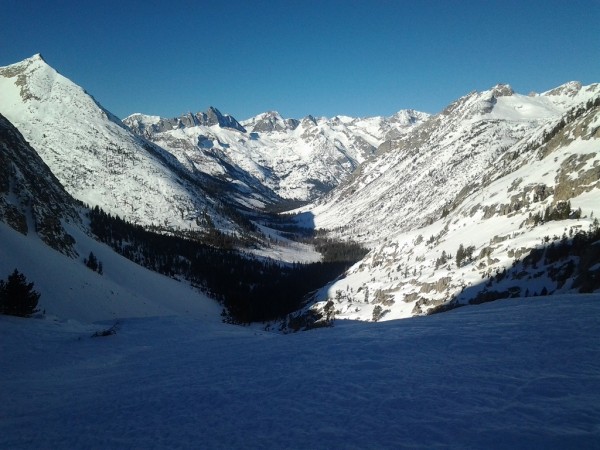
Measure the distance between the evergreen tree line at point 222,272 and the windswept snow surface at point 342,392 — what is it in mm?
95267

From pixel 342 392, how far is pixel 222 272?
157529 millimetres

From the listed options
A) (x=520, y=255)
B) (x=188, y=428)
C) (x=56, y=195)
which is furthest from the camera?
(x=56, y=195)

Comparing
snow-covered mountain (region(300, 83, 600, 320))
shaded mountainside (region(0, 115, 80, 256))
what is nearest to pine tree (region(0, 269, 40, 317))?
shaded mountainside (region(0, 115, 80, 256))

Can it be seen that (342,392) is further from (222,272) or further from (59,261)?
(222,272)

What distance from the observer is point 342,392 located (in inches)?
429

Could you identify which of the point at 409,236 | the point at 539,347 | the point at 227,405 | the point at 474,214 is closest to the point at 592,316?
the point at 539,347

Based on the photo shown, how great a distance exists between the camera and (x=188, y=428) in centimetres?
948

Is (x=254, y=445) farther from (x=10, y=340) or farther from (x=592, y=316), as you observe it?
(x=10, y=340)

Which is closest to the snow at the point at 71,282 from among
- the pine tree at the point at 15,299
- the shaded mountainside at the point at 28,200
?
the shaded mountainside at the point at 28,200

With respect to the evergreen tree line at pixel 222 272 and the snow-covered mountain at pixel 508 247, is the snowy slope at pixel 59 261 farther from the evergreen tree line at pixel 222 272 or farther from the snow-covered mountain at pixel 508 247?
the snow-covered mountain at pixel 508 247

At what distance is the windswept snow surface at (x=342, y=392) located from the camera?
27.4 feet

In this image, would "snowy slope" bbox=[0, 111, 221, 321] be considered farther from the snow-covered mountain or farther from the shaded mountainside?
the snow-covered mountain

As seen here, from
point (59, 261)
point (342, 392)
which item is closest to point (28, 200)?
point (59, 261)

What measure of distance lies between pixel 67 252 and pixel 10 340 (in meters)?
58.6
